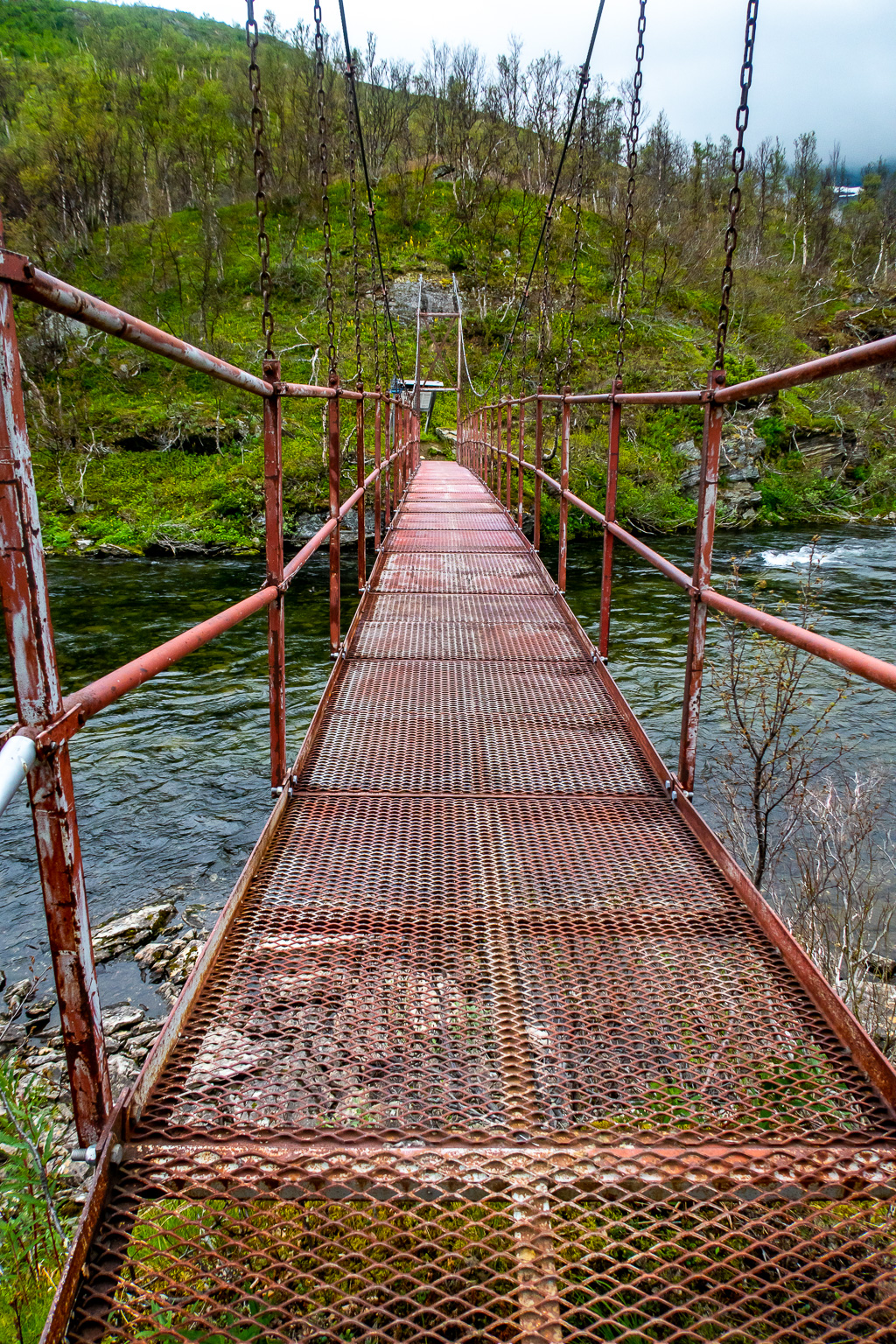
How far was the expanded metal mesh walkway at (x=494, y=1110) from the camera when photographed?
111 cm

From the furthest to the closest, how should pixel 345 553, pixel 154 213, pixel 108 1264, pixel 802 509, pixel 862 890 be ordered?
pixel 154 213 → pixel 802 509 → pixel 345 553 → pixel 862 890 → pixel 108 1264

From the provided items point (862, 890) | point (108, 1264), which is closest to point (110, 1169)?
point (108, 1264)

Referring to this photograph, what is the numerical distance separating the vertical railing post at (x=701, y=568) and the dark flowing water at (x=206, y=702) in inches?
125

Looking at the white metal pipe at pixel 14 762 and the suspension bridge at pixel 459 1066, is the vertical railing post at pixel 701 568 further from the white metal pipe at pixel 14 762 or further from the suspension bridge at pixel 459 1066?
the white metal pipe at pixel 14 762

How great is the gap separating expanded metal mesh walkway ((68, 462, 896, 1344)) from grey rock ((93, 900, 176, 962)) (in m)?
2.59

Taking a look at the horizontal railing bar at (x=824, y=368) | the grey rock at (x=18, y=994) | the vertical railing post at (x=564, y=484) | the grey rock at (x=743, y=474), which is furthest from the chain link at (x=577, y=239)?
the grey rock at (x=743, y=474)

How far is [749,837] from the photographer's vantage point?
19.5ft

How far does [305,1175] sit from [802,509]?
20062mm

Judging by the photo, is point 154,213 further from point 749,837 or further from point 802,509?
point 749,837

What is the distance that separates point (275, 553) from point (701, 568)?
1141 mm

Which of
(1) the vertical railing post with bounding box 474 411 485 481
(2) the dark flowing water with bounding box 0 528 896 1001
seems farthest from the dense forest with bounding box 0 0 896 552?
(2) the dark flowing water with bounding box 0 528 896 1001

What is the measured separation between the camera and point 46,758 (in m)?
1.01

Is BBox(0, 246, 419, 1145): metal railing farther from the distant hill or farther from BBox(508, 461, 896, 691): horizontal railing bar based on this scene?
the distant hill

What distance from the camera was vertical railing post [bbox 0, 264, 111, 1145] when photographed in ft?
3.05
